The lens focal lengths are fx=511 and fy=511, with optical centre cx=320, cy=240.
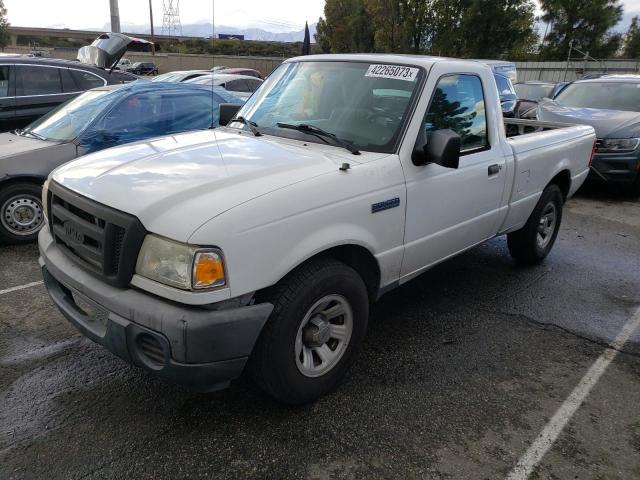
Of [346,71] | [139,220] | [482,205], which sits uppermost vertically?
[346,71]

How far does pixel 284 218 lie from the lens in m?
2.46

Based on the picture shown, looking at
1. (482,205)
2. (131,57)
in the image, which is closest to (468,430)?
(482,205)

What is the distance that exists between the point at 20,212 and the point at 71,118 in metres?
1.22

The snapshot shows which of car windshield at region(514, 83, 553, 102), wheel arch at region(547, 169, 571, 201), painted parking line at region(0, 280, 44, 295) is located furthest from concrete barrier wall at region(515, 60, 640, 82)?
painted parking line at region(0, 280, 44, 295)

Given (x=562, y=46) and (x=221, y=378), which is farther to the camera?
(x=562, y=46)

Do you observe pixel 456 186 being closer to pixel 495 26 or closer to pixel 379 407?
pixel 379 407

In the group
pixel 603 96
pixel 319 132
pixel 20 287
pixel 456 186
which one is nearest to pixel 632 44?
pixel 603 96

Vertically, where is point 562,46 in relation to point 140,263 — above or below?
above

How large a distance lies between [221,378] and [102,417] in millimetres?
858

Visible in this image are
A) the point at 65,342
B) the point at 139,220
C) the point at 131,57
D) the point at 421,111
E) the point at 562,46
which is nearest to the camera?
the point at 139,220

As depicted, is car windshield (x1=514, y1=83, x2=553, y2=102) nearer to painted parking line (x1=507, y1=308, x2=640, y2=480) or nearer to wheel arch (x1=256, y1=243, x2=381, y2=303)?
painted parking line (x1=507, y1=308, x2=640, y2=480)

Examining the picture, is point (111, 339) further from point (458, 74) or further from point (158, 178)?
point (458, 74)

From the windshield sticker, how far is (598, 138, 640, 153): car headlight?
19.4 ft

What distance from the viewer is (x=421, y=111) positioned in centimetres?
323
